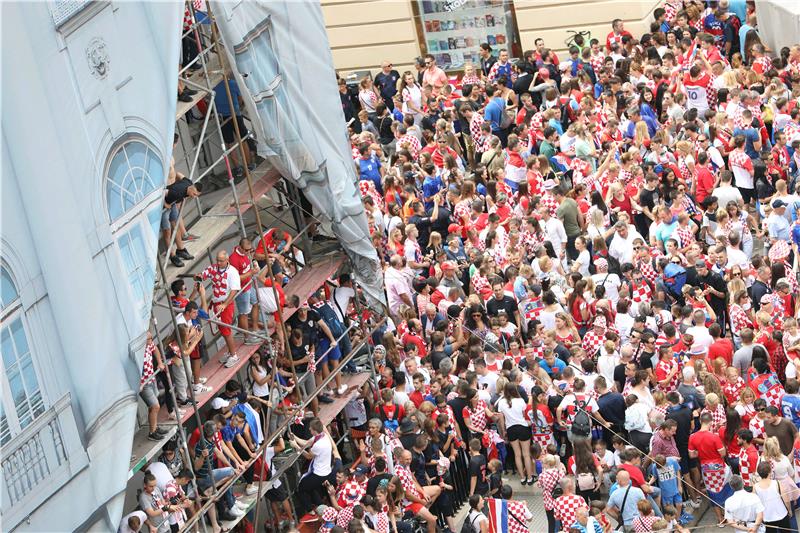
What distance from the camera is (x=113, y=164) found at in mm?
13562

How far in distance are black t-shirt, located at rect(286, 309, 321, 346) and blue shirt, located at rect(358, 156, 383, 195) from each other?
16.8 feet

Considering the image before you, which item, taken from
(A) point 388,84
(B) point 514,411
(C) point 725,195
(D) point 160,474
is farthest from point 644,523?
(A) point 388,84

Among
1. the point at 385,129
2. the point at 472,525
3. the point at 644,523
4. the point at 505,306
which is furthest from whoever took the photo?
the point at 385,129

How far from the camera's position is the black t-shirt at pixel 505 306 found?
1883cm

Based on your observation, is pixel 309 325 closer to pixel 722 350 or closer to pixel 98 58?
pixel 722 350

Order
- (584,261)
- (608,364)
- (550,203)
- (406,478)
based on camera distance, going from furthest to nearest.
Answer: (550,203) → (584,261) → (608,364) → (406,478)

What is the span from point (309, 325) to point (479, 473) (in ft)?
8.54

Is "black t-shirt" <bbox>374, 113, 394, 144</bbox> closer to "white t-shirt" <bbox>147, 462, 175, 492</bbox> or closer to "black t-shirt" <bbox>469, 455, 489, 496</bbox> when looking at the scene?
"black t-shirt" <bbox>469, 455, 489, 496</bbox>

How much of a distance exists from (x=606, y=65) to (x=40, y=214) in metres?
13.5

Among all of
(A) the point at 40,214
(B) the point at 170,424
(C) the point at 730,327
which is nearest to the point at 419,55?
(C) the point at 730,327

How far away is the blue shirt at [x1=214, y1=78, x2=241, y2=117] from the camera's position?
1733 cm

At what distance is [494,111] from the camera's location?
24.2m

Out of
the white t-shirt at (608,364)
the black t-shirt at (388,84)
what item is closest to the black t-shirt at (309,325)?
the white t-shirt at (608,364)

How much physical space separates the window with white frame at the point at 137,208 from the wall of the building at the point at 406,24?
1541 centimetres
